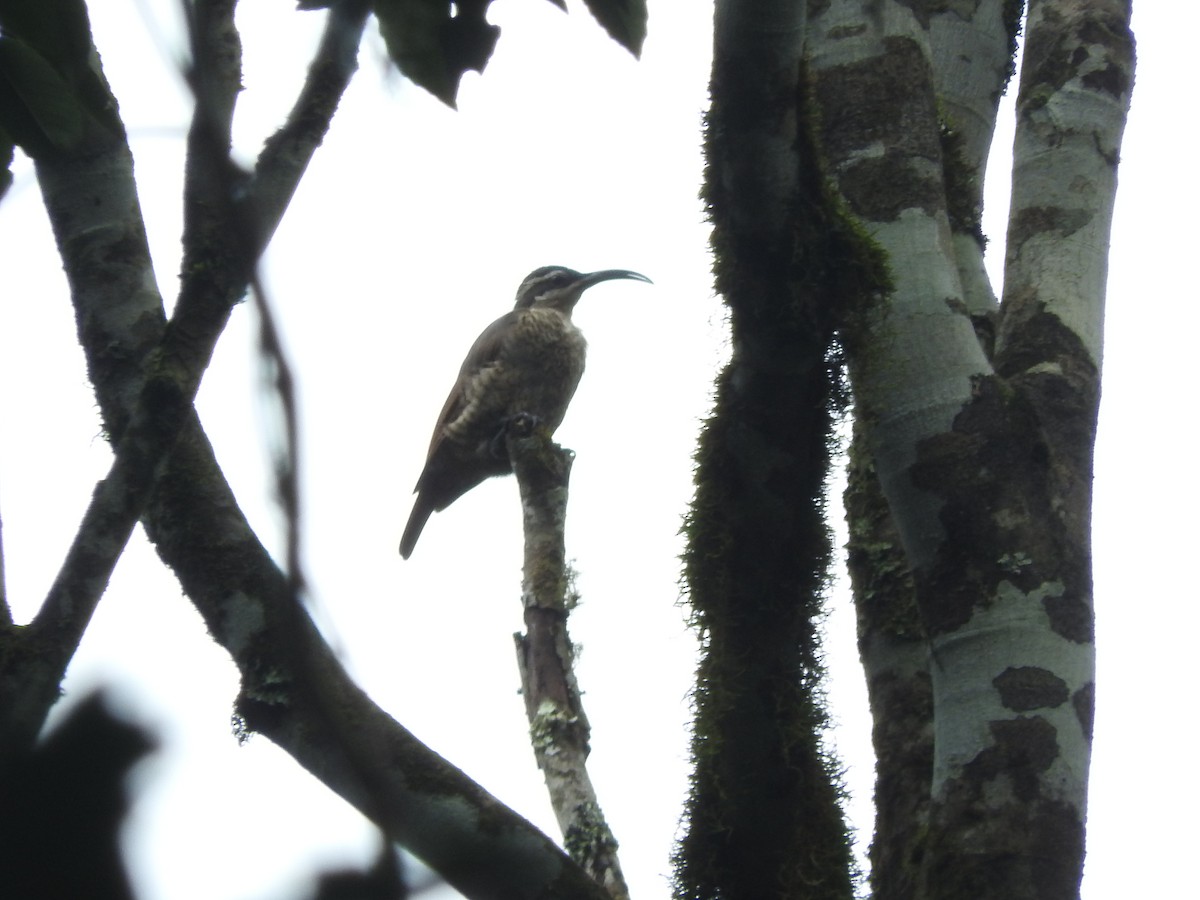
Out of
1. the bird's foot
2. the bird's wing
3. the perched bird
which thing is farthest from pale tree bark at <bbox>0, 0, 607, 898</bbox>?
the bird's wing

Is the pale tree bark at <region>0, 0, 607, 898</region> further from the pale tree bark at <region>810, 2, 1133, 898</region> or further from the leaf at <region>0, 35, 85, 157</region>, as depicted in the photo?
the pale tree bark at <region>810, 2, 1133, 898</region>

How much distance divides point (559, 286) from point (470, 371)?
3.01 ft

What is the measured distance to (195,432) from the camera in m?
3.04

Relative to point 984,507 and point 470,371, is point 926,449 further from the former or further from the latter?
point 470,371

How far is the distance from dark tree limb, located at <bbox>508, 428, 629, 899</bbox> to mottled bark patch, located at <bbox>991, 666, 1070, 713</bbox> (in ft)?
4.55

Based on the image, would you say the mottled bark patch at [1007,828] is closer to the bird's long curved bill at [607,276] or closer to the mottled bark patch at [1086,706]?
the mottled bark patch at [1086,706]

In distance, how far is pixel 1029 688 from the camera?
2717mm

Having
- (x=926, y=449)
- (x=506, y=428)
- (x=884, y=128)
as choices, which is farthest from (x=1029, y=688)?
(x=506, y=428)

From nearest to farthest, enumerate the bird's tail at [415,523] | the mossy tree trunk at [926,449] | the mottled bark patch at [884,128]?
the mossy tree trunk at [926,449], the mottled bark patch at [884,128], the bird's tail at [415,523]

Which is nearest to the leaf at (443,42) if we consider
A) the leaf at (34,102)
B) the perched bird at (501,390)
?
the leaf at (34,102)

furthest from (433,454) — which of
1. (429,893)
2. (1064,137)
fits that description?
(429,893)

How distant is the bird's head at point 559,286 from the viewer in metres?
9.12

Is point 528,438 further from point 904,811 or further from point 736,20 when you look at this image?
point 736,20

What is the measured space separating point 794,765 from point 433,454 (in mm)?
6040
